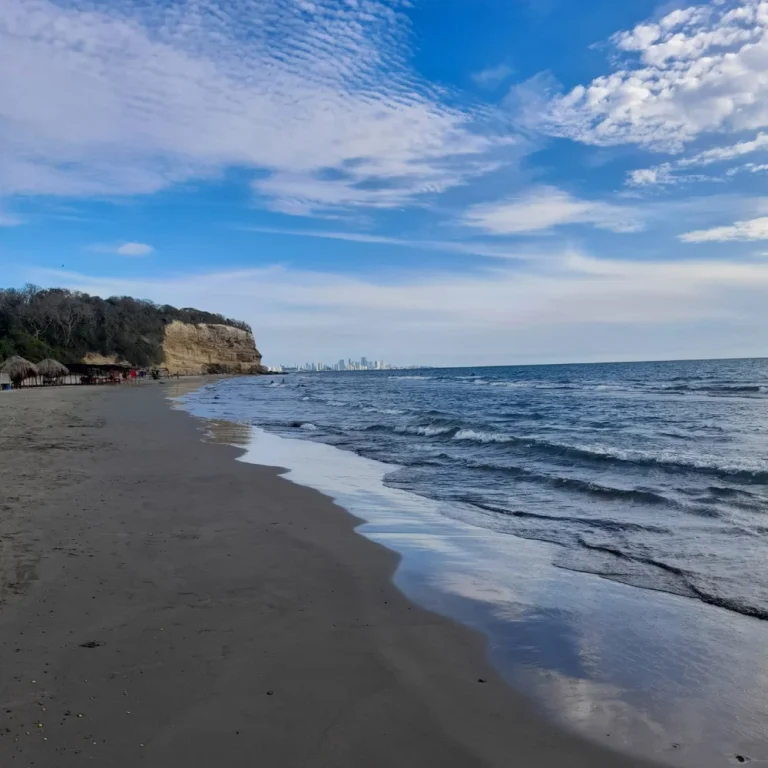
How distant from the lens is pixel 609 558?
20.6 ft

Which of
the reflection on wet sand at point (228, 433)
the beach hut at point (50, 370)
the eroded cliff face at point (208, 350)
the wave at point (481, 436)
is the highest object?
the eroded cliff face at point (208, 350)

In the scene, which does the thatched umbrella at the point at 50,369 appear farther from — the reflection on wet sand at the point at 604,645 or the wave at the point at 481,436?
the reflection on wet sand at the point at 604,645

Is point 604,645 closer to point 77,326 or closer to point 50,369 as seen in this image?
point 50,369

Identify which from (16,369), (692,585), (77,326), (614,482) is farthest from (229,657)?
(77,326)

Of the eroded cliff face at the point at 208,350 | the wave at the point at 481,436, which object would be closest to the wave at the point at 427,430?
the wave at the point at 481,436

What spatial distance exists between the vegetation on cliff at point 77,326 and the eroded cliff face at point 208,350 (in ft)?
8.41

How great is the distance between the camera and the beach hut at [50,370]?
161ft

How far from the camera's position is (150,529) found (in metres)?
6.62

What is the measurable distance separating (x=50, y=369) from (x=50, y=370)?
3.6 inches

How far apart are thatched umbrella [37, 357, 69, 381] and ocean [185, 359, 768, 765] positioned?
1666 inches

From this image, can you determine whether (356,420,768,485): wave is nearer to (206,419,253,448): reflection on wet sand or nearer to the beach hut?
(206,419,253,448): reflection on wet sand

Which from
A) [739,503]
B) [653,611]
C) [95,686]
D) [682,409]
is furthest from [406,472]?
[682,409]

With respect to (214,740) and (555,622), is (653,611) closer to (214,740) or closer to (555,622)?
(555,622)

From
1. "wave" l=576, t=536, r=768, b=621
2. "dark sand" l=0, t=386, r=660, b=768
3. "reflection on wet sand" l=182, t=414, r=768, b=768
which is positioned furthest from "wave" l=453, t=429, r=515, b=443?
"dark sand" l=0, t=386, r=660, b=768
